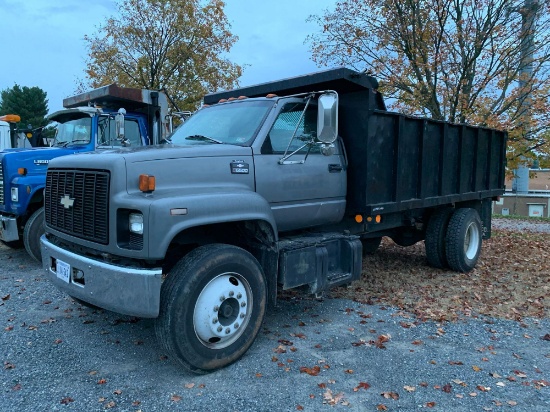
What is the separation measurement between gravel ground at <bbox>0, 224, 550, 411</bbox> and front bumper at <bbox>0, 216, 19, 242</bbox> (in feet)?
6.67

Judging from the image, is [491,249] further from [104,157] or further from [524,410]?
[104,157]

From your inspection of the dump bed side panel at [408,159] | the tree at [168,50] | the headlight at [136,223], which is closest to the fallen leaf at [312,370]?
the headlight at [136,223]

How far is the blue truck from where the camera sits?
281 inches

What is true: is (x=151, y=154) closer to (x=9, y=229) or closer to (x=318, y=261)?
(x=318, y=261)

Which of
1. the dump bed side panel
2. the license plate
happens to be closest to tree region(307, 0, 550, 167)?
the dump bed side panel

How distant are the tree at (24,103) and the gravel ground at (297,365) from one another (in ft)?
159

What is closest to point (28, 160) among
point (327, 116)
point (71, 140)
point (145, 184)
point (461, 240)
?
point (71, 140)

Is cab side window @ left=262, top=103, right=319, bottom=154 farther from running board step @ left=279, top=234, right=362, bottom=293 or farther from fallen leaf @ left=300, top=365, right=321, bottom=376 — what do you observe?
fallen leaf @ left=300, top=365, right=321, bottom=376

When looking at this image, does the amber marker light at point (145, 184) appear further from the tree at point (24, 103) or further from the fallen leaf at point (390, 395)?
the tree at point (24, 103)

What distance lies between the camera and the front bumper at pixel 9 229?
7.18 metres

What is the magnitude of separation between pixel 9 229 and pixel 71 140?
1787 millimetres

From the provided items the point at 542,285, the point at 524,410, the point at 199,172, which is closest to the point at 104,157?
the point at 199,172

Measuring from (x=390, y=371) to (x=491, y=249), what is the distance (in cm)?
700

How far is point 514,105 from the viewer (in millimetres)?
12188
